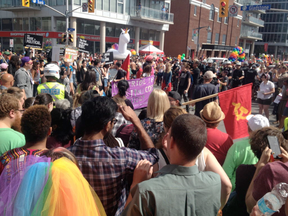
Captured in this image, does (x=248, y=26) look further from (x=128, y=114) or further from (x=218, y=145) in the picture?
(x=128, y=114)

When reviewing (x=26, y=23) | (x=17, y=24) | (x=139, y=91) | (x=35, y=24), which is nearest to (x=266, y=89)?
(x=139, y=91)

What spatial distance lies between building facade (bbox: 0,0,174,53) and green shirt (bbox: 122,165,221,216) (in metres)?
29.6

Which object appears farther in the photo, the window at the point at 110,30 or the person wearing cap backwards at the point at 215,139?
the window at the point at 110,30

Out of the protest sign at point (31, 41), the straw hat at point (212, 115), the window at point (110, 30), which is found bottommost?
the straw hat at point (212, 115)

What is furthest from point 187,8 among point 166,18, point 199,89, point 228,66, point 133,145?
point 133,145

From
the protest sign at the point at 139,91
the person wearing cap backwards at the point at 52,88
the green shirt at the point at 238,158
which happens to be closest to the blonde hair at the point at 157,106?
the green shirt at the point at 238,158

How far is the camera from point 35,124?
2135 millimetres

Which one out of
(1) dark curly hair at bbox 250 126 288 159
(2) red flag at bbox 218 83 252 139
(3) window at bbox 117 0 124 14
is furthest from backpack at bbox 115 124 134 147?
(3) window at bbox 117 0 124 14

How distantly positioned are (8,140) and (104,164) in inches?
48.5

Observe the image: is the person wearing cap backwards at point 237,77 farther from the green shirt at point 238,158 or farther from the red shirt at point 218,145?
the green shirt at point 238,158

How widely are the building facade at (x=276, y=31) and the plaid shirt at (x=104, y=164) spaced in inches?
3041

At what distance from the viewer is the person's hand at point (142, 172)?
183 centimetres

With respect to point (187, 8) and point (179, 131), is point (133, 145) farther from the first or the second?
point (187, 8)

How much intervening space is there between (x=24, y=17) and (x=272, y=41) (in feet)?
227
